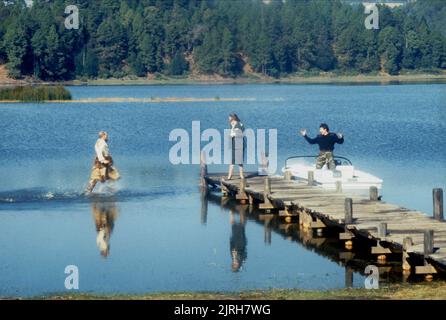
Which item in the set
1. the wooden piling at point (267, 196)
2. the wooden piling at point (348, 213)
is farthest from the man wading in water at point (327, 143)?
the wooden piling at point (348, 213)

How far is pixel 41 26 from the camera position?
16500 cm

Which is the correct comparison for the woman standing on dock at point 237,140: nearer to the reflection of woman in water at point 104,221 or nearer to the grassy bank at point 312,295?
the reflection of woman in water at point 104,221

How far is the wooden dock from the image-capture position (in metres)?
23.7

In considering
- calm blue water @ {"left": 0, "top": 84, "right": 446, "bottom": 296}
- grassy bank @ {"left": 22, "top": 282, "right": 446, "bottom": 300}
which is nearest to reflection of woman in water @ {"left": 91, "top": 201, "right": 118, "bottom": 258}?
calm blue water @ {"left": 0, "top": 84, "right": 446, "bottom": 296}

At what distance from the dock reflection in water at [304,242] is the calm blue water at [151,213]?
127mm

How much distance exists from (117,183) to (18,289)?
17.2 metres

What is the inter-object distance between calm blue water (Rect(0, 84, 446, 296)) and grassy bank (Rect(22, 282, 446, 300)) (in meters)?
1.28

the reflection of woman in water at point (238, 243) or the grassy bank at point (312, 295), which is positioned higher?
the reflection of woman in water at point (238, 243)

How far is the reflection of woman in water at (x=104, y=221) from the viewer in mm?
27953

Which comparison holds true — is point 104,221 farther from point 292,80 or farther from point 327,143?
point 292,80

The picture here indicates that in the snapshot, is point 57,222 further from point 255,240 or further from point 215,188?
point 215,188

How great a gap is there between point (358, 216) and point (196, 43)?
156394 millimetres

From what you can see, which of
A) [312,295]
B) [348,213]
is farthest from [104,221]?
[312,295]
